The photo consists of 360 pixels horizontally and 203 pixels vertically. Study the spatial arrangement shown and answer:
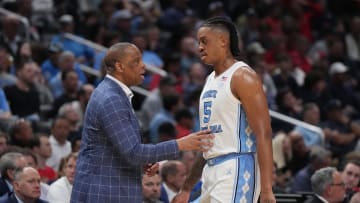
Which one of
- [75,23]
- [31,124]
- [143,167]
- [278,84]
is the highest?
[75,23]

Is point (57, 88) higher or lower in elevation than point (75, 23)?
lower

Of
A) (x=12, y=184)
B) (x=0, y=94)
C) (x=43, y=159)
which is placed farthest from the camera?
(x=0, y=94)

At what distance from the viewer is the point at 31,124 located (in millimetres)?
11422

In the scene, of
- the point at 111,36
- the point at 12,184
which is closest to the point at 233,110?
the point at 12,184

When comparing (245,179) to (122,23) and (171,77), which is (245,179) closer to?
(171,77)

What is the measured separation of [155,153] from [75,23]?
9.78 m

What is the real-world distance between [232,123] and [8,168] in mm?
3033

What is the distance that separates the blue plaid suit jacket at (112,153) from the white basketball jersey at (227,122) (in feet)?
0.94

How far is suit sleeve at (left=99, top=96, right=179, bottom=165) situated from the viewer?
6.07m

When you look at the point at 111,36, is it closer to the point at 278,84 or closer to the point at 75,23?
the point at 75,23

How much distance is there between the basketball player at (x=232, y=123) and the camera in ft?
19.7

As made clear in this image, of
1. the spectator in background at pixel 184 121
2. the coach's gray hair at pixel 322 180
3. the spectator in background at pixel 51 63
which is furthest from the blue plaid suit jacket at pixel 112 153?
the spectator in background at pixel 51 63

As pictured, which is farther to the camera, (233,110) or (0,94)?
(0,94)

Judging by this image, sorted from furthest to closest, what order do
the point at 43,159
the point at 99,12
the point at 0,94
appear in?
the point at 99,12, the point at 0,94, the point at 43,159
